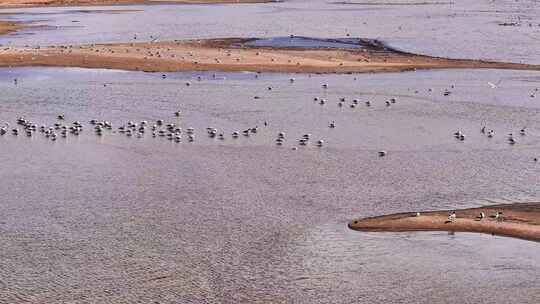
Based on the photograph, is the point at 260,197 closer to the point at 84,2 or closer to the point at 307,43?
the point at 307,43

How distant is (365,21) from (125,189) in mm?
45652

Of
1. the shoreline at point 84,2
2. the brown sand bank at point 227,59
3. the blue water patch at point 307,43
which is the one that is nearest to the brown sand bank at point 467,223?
the brown sand bank at point 227,59

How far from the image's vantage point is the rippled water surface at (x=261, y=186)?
15992mm

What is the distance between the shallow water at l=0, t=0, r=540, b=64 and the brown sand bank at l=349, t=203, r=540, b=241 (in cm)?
2567

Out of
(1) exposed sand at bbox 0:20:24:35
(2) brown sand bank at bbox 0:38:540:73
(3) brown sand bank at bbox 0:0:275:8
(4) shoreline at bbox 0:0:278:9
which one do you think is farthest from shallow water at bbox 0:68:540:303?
(3) brown sand bank at bbox 0:0:275:8

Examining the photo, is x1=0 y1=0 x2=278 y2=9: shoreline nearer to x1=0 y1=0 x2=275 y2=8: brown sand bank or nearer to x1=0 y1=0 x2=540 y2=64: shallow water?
x1=0 y1=0 x2=275 y2=8: brown sand bank

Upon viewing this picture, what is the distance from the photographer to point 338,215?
19594 mm

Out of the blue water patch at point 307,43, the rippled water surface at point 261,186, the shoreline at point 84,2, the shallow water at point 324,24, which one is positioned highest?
the rippled water surface at point 261,186

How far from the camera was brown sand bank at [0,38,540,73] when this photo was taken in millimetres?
41906

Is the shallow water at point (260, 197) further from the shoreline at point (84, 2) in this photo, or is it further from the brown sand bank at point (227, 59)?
the shoreline at point (84, 2)

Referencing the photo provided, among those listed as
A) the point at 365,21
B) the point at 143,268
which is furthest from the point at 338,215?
the point at 365,21

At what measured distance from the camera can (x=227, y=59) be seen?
44.0 metres

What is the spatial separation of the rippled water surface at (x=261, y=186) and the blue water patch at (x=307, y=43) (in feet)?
29.9

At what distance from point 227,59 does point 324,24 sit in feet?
64.0
